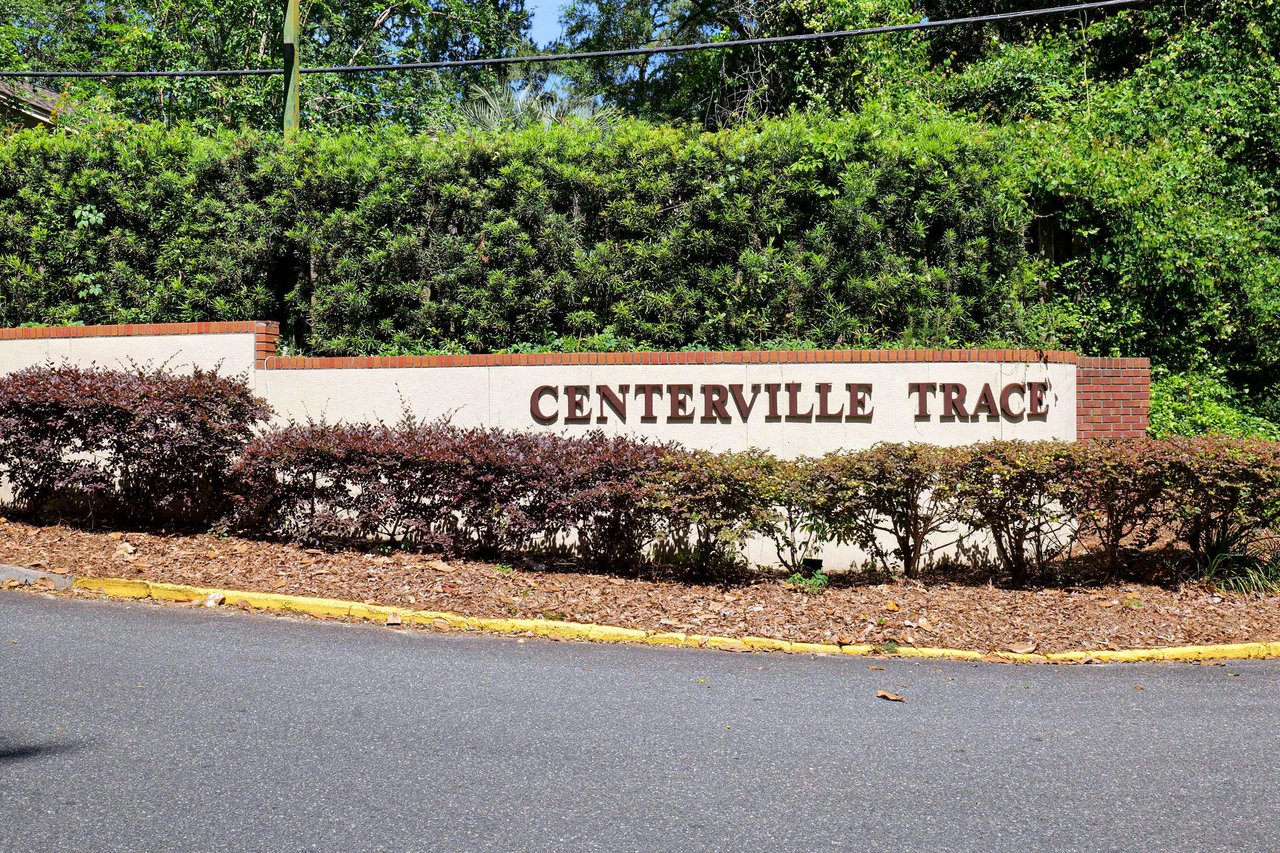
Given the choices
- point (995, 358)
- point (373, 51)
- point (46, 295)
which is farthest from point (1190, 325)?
point (373, 51)

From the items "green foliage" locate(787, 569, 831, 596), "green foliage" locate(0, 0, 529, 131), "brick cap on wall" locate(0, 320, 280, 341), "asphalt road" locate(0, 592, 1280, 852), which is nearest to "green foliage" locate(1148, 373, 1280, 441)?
"green foliage" locate(787, 569, 831, 596)

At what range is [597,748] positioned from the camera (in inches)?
200

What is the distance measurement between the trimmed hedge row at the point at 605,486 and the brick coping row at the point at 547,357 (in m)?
0.68

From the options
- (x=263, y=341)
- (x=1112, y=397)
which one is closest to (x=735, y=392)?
(x=1112, y=397)

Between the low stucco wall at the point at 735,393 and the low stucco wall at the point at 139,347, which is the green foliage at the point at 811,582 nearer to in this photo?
the low stucco wall at the point at 735,393

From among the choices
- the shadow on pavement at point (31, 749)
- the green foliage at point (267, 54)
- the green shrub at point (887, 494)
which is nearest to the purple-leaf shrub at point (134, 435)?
the shadow on pavement at point (31, 749)

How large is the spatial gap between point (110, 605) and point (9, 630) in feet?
3.31

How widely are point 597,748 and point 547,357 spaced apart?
554 cm

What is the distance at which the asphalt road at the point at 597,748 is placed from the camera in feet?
13.5

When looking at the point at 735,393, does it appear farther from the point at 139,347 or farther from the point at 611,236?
the point at 139,347

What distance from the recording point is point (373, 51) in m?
22.2

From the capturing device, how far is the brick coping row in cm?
975

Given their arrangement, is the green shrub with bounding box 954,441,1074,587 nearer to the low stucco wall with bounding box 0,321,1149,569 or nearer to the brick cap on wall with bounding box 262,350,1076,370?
the low stucco wall with bounding box 0,321,1149,569

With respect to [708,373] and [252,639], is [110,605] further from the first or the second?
[708,373]
